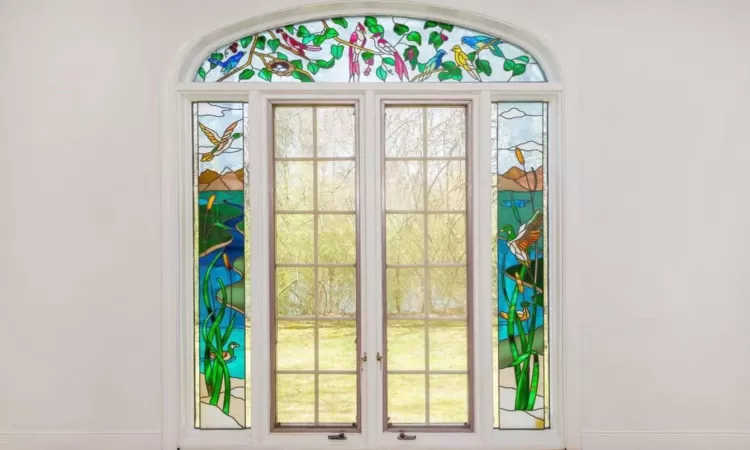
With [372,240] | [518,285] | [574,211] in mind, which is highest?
[574,211]

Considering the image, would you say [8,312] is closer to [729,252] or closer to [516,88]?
[516,88]

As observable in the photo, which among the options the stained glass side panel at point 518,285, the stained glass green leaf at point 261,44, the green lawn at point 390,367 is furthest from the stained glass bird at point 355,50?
the green lawn at point 390,367

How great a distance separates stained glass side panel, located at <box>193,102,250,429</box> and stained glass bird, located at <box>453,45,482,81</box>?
38.2 inches

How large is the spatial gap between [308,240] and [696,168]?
169 centimetres

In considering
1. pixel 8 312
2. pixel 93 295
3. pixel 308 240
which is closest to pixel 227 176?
pixel 308 240

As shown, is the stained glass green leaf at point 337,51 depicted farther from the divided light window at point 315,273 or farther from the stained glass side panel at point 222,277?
the stained glass side panel at point 222,277

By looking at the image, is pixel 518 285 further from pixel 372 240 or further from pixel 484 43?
pixel 484 43

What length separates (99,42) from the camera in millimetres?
2049

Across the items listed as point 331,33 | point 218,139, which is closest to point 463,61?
point 331,33

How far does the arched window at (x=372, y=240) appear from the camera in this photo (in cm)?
212

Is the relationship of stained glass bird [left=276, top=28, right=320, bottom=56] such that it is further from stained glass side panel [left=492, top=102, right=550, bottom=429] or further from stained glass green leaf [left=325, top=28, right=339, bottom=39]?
stained glass side panel [left=492, top=102, right=550, bottom=429]

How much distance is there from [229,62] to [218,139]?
1.14 ft

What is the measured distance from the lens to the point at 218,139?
7.04 feet

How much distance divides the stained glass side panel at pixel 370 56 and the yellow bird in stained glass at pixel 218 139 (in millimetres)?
216
